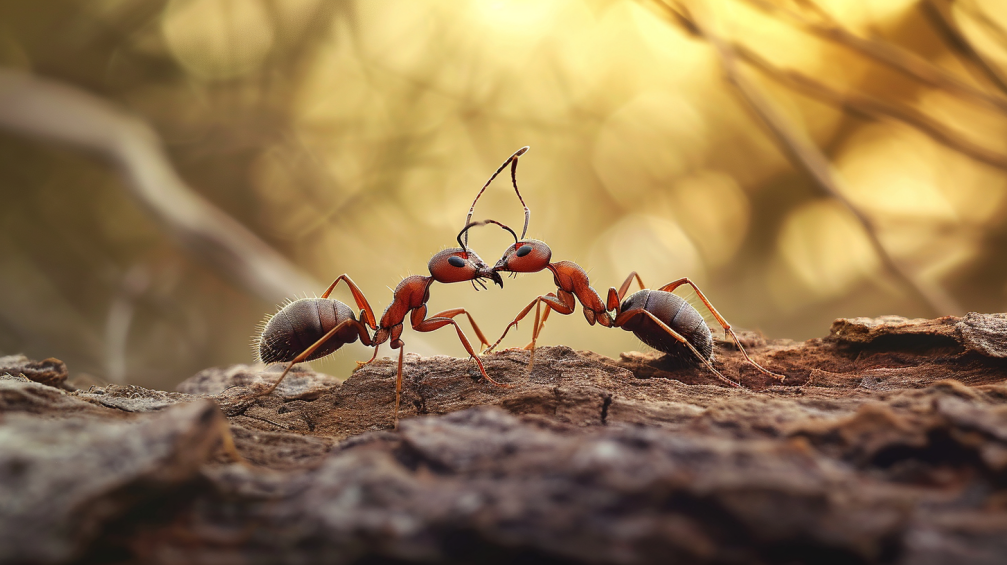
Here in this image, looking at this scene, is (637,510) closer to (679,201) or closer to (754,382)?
(754,382)

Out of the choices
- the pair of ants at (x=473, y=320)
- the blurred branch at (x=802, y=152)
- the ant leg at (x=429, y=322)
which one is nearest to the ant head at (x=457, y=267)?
the pair of ants at (x=473, y=320)

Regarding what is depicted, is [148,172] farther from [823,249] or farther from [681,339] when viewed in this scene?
[823,249]

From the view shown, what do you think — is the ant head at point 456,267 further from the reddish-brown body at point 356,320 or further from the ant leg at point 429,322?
the ant leg at point 429,322

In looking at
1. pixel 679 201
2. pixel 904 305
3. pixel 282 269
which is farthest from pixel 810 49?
pixel 282 269

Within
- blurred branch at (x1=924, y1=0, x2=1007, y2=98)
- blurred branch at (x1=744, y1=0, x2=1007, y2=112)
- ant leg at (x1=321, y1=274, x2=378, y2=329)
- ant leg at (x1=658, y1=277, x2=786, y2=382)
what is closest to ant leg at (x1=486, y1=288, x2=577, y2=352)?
ant leg at (x1=658, y1=277, x2=786, y2=382)

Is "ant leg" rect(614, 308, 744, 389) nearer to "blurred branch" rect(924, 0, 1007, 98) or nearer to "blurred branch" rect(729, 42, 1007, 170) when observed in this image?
"blurred branch" rect(729, 42, 1007, 170)

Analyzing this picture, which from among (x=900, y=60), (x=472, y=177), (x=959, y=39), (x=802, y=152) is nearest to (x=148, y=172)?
(x=472, y=177)
